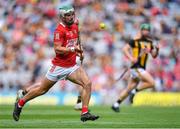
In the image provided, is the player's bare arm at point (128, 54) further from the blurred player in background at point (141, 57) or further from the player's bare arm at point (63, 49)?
the player's bare arm at point (63, 49)

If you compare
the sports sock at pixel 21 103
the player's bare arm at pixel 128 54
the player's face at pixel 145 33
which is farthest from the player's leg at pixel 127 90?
the sports sock at pixel 21 103

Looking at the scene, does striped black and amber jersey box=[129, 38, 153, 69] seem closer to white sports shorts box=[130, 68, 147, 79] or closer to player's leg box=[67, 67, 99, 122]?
white sports shorts box=[130, 68, 147, 79]

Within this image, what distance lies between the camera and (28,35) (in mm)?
28391

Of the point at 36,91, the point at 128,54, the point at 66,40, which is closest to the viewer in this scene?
the point at 66,40

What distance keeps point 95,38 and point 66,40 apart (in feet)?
50.0

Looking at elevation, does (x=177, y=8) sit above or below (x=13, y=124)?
above

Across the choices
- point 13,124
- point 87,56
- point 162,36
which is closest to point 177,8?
point 162,36

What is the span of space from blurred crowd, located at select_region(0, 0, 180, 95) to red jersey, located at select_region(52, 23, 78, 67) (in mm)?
12899

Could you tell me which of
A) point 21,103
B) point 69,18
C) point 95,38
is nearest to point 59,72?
point 69,18

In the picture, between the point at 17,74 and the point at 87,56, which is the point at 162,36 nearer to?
the point at 87,56

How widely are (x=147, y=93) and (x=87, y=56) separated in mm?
3120

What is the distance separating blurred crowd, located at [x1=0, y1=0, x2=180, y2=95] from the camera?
26.9 metres

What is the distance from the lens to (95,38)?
28141 mm

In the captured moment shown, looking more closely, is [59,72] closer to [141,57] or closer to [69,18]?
[69,18]
